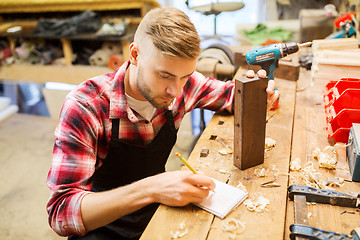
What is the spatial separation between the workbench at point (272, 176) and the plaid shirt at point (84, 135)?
0.27 m

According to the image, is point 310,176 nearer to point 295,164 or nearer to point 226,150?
point 295,164

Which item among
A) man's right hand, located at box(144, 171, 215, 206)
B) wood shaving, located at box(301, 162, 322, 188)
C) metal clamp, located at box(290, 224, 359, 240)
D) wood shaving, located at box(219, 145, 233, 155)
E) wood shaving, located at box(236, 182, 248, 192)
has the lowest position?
wood shaving, located at box(301, 162, 322, 188)

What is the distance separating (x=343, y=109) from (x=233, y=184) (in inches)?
24.4

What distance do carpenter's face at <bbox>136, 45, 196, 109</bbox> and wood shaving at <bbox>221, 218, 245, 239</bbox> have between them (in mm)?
522

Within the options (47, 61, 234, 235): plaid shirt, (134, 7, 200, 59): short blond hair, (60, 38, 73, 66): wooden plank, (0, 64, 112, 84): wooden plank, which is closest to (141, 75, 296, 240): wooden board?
(47, 61, 234, 235): plaid shirt

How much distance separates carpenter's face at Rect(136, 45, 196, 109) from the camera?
3.81 ft

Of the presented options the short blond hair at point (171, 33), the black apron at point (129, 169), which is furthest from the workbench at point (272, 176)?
the short blond hair at point (171, 33)

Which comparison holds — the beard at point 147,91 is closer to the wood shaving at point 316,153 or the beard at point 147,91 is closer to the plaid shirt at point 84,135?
the plaid shirt at point 84,135

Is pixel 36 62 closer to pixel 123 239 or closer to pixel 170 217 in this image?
pixel 123 239

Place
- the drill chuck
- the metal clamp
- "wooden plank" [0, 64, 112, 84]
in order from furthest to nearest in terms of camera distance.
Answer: "wooden plank" [0, 64, 112, 84] < the drill chuck < the metal clamp

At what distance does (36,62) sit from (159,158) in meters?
3.28

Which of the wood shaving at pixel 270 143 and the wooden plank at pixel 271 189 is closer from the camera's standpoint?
the wooden plank at pixel 271 189

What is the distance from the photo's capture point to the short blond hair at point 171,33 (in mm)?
1133

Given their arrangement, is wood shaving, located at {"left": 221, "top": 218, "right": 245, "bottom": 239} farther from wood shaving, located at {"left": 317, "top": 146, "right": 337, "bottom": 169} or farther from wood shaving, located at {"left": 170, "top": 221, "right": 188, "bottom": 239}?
wood shaving, located at {"left": 317, "top": 146, "right": 337, "bottom": 169}
